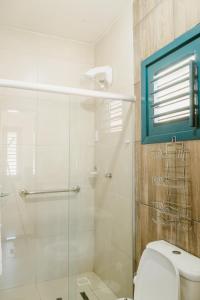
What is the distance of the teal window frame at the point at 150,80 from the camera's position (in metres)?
1.32

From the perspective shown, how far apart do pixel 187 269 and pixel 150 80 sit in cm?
128

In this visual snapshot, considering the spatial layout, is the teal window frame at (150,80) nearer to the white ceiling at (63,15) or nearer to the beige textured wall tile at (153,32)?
the beige textured wall tile at (153,32)

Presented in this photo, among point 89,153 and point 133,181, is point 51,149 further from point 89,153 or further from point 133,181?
point 133,181

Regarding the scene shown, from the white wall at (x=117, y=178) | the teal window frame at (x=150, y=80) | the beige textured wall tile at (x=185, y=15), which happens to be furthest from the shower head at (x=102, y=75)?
the beige textured wall tile at (x=185, y=15)

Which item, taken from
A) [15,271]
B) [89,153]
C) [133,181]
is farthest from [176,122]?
[15,271]

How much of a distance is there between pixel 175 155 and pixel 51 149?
1.24 meters

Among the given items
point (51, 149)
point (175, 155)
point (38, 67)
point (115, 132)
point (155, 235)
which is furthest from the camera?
point (38, 67)

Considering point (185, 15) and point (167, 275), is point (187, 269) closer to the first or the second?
point (167, 275)

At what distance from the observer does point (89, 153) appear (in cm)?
214

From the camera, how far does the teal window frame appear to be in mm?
1324

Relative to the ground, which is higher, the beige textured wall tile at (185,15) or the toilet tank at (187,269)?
the beige textured wall tile at (185,15)

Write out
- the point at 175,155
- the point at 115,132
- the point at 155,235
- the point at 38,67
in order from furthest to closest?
the point at 38,67, the point at 115,132, the point at 155,235, the point at 175,155

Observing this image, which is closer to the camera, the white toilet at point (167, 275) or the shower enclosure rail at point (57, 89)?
the white toilet at point (167, 275)

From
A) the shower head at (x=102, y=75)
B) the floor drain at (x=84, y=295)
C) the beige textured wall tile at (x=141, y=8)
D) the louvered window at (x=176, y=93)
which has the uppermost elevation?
the beige textured wall tile at (x=141, y=8)
